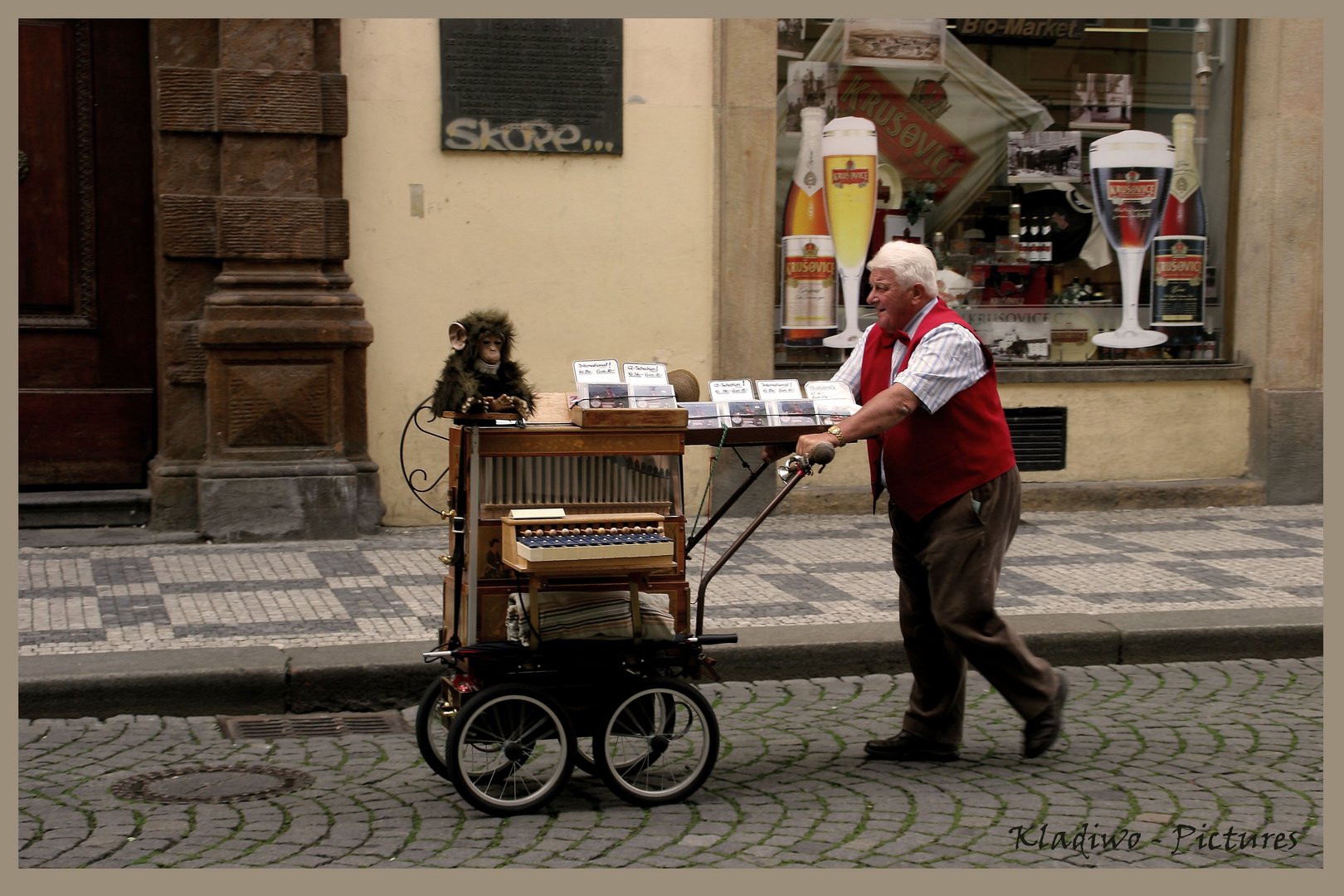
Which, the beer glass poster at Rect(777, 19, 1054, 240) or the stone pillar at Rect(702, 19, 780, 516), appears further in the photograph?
the beer glass poster at Rect(777, 19, 1054, 240)

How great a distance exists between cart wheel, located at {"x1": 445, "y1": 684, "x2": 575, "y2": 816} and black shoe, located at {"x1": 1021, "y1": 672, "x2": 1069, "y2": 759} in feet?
4.72

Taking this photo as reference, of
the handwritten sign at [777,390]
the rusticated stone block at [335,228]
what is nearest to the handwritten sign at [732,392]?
the handwritten sign at [777,390]

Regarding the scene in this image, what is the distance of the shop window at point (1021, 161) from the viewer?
30.8 feet

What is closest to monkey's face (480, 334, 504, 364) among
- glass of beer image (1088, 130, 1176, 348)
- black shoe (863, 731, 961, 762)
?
black shoe (863, 731, 961, 762)

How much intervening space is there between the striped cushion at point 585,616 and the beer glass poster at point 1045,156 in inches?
247

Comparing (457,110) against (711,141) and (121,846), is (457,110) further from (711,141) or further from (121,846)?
(121,846)

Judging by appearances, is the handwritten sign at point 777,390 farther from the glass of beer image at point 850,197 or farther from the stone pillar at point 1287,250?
the stone pillar at point 1287,250

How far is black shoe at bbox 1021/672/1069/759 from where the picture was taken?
181 inches

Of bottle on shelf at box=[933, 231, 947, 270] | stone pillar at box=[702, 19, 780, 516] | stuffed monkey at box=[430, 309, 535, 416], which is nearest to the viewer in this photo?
stuffed monkey at box=[430, 309, 535, 416]

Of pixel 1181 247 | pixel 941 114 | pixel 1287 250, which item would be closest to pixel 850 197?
pixel 941 114

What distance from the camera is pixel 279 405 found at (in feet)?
26.3

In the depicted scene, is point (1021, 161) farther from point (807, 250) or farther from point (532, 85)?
point (532, 85)

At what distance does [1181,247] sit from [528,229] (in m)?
4.47

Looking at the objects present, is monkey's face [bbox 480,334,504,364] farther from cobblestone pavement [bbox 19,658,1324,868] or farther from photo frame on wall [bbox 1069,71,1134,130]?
photo frame on wall [bbox 1069,71,1134,130]
